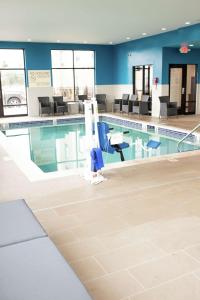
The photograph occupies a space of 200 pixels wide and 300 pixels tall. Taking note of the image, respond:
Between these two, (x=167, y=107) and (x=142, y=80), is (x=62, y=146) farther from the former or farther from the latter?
(x=142, y=80)

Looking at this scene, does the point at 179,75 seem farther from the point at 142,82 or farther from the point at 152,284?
the point at 152,284

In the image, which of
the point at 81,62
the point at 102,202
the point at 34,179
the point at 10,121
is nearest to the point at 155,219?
the point at 102,202

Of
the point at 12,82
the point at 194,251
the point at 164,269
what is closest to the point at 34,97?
the point at 12,82

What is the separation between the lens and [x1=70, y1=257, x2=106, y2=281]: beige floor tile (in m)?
2.31

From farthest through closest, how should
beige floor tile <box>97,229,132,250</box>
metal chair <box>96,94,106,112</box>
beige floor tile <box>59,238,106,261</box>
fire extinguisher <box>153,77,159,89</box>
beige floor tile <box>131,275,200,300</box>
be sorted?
metal chair <box>96,94,106,112</box> < fire extinguisher <box>153,77,159,89</box> < beige floor tile <box>97,229,132,250</box> < beige floor tile <box>59,238,106,261</box> < beige floor tile <box>131,275,200,300</box>

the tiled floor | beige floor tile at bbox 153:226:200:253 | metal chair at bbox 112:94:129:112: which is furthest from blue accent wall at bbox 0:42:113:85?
beige floor tile at bbox 153:226:200:253

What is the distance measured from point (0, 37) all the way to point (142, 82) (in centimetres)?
592

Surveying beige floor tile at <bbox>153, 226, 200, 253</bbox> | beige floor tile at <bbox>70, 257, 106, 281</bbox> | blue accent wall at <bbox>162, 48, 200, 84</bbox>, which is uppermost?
blue accent wall at <bbox>162, 48, 200, 84</bbox>

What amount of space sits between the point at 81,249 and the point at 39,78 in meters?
11.4

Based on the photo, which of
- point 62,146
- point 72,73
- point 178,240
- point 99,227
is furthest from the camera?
point 72,73

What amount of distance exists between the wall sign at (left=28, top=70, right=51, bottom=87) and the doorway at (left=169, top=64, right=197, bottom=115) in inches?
202

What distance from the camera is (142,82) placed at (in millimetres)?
13297

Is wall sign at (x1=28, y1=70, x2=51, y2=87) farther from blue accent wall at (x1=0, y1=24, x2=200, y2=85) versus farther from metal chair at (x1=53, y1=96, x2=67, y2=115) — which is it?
metal chair at (x1=53, y1=96, x2=67, y2=115)

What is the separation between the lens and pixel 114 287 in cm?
217
